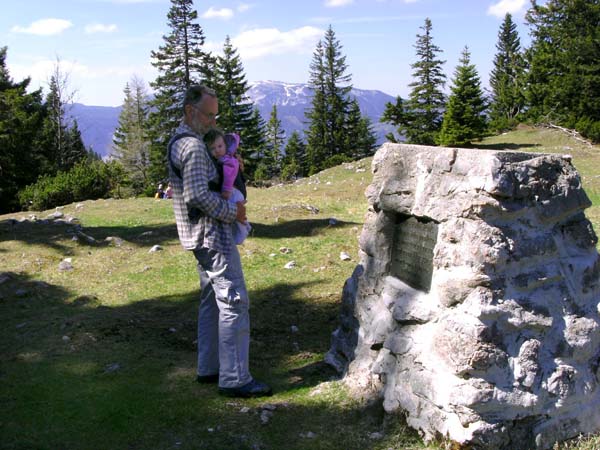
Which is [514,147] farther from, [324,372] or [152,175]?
[152,175]

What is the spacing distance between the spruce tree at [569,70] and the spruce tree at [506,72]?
23.1 feet

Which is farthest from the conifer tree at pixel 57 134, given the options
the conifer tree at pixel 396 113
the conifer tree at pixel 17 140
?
the conifer tree at pixel 396 113

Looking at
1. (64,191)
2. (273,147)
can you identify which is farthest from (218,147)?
(273,147)

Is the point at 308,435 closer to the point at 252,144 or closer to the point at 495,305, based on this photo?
the point at 495,305

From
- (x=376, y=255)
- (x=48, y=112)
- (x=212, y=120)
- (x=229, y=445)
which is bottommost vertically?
(x=229, y=445)

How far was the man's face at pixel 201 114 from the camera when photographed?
4969 mm

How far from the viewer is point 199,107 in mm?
4961

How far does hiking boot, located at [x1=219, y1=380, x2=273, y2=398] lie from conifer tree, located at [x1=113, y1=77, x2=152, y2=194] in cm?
4774

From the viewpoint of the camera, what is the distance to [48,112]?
45.6m

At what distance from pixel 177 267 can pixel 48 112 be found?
132ft

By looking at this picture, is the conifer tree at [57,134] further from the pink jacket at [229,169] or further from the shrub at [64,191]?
the pink jacket at [229,169]

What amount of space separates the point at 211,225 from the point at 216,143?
70cm

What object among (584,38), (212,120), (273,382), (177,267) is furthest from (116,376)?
(584,38)


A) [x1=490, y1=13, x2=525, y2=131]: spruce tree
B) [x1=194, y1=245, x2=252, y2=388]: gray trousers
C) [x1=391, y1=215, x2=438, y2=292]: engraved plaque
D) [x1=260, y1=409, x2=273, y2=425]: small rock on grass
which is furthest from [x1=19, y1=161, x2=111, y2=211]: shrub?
[x1=490, y1=13, x2=525, y2=131]: spruce tree
